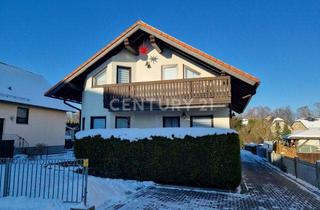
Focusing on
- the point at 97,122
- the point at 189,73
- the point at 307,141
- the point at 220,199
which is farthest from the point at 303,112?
the point at 220,199

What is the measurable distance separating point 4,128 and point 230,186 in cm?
1675

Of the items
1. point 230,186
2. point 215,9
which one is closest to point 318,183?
point 230,186

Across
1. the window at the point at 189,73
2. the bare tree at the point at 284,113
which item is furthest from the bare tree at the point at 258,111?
the window at the point at 189,73

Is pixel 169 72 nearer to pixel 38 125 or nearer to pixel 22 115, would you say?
pixel 22 115

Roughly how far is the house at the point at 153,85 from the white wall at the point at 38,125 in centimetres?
528

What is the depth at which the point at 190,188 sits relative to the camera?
10164 millimetres

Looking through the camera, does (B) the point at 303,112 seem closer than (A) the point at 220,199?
No

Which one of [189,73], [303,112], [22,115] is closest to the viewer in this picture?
[189,73]

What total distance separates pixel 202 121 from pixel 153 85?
11.1 ft

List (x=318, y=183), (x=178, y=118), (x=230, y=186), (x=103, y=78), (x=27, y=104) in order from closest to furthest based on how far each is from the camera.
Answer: (x=230, y=186) → (x=318, y=183) → (x=178, y=118) → (x=103, y=78) → (x=27, y=104)

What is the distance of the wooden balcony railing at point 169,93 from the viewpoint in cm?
1262

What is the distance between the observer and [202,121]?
45.4 ft

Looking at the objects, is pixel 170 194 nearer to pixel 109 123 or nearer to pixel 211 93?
pixel 211 93

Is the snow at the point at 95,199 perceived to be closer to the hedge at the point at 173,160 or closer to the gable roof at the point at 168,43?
the hedge at the point at 173,160
